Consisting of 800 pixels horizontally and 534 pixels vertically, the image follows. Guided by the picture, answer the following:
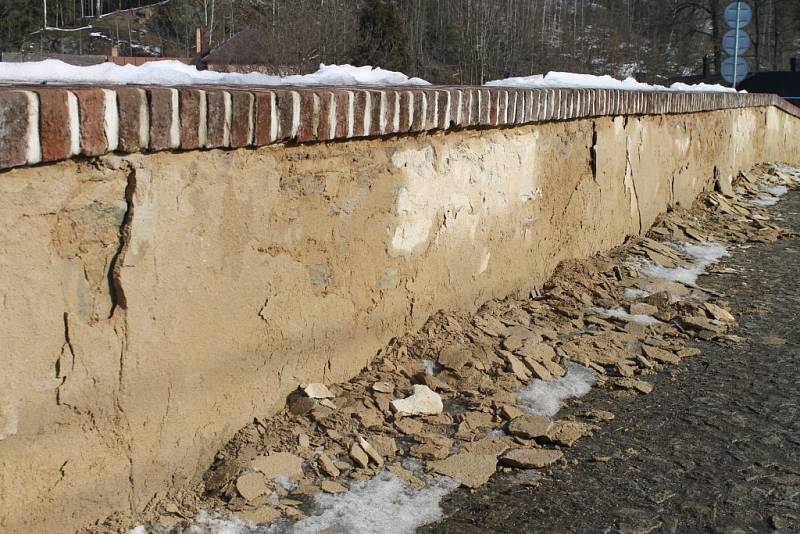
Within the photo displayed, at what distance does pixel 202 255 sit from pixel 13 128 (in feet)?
2.29

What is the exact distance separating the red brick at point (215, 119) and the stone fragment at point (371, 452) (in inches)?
40.1

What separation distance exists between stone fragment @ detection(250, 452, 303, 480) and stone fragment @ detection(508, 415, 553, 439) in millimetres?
760

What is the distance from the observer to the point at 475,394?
3.24m

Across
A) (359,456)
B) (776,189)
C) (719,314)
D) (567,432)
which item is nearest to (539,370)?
(567,432)

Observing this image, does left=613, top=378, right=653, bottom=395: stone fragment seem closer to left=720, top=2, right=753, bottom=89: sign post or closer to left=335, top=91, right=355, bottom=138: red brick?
left=335, top=91, right=355, bottom=138: red brick

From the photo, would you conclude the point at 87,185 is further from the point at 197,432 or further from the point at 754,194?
the point at 754,194

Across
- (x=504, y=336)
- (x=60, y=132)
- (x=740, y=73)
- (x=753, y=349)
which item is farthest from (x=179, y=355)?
(x=740, y=73)

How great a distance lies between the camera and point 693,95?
279 inches

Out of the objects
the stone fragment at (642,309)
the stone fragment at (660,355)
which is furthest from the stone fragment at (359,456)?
the stone fragment at (642,309)

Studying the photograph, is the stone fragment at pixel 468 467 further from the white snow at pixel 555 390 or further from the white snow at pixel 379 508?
the white snow at pixel 555 390

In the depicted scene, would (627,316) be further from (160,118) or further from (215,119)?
(160,118)

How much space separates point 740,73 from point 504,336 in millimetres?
13405

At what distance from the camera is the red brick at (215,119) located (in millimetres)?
2453

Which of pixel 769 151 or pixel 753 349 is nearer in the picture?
pixel 753 349
